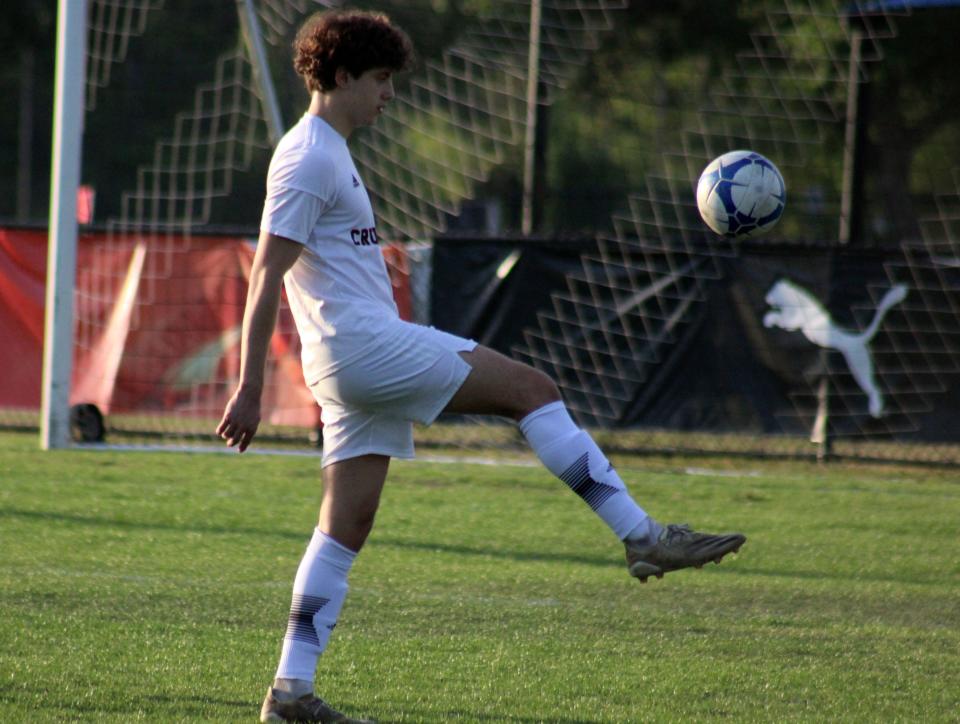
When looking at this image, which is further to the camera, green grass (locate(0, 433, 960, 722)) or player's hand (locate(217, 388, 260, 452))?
green grass (locate(0, 433, 960, 722))

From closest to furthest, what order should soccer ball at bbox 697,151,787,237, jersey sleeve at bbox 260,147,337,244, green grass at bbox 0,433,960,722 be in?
1. jersey sleeve at bbox 260,147,337,244
2. green grass at bbox 0,433,960,722
3. soccer ball at bbox 697,151,787,237

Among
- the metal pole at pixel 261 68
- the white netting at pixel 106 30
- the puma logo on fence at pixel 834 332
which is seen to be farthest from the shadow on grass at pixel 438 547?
the white netting at pixel 106 30

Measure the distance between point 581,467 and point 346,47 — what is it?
4.36ft

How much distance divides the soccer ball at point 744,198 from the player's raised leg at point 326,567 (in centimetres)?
227

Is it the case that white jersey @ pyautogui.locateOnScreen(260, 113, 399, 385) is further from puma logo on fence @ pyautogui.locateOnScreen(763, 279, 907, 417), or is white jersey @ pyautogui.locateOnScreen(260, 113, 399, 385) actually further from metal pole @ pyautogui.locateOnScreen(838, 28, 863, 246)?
metal pole @ pyautogui.locateOnScreen(838, 28, 863, 246)

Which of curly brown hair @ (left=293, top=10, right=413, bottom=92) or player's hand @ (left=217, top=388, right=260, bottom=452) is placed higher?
curly brown hair @ (left=293, top=10, right=413, bottom=92)

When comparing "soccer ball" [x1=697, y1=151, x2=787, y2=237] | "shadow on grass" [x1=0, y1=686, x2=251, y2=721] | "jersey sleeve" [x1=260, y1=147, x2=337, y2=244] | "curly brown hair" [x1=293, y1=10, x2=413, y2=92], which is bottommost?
"shadow on grass" [x1=0, y1=686, x2=251, y2=721]

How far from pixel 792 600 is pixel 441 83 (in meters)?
22.7

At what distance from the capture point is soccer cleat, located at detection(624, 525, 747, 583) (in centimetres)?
368

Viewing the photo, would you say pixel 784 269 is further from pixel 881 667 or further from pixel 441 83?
pixel 441 83

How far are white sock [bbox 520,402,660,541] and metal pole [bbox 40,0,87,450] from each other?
665cm

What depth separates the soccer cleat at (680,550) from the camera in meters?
3.68

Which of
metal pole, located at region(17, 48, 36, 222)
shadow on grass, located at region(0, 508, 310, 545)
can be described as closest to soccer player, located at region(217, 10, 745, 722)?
shadow on grass, located at region(0, 508, 310, 545)

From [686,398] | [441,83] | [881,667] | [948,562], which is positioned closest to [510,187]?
[441,83]
